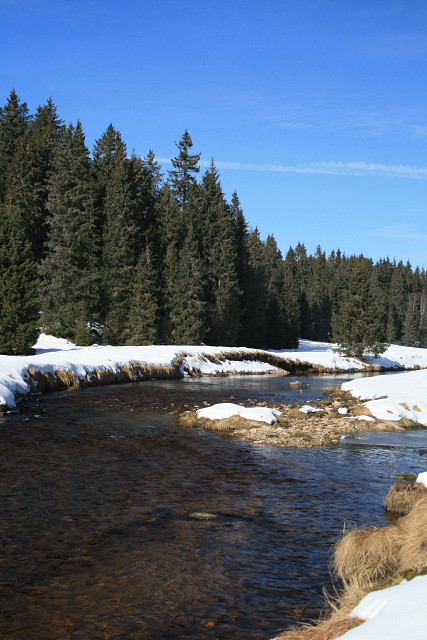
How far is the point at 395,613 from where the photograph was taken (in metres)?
4.31

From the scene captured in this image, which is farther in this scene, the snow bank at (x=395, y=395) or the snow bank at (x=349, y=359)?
the snow bank at (x=349, y=359)

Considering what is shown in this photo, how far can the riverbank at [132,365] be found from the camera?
22.0 m

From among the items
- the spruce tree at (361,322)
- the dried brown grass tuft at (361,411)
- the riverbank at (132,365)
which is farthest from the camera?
the spruce tree at (361,322)

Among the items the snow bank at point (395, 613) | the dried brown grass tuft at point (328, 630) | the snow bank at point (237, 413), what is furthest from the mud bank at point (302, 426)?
the dried brown grass tuft at point (328, 630)

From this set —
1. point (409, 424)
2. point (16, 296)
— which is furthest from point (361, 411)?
point (16, 296)

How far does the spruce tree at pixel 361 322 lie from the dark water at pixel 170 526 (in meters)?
41.0

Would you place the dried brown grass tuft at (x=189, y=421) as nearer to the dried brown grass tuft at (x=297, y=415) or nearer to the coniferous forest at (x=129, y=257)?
the dried brown grass tuft at (x=297, y=415)

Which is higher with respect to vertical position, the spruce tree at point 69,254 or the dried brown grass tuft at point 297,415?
the spruce tree at point 69,254

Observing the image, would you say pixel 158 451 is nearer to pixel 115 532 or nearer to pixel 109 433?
pixel 109 433

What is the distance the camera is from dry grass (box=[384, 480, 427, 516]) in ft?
28.6

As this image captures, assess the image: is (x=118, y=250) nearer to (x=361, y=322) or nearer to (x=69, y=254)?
(x=69, y=254)

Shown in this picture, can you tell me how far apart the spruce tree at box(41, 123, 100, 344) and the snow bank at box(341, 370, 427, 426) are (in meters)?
26.9

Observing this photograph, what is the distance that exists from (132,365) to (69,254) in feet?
64.7

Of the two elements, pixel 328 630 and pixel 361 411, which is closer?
pixel 328 630
